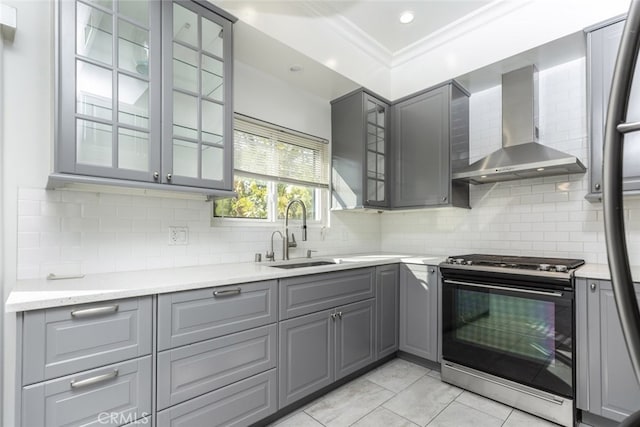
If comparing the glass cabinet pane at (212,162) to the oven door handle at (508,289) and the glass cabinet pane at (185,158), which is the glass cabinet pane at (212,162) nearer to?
the glass cabinet pane at (185,158)

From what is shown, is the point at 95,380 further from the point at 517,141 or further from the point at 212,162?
the point at 517,141

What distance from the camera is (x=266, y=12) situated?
7.25 ft

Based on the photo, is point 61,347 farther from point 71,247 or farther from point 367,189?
point 367,189

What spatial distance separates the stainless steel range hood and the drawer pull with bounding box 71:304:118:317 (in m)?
2.59

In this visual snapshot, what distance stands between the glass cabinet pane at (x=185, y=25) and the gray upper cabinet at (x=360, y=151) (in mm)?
1565

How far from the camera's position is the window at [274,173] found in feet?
8.48

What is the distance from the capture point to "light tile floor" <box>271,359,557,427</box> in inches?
77.2

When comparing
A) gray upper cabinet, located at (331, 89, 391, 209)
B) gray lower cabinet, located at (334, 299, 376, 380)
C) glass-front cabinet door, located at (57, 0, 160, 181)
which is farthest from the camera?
gray upper cabinet, located at (331, 89, 391, 209)

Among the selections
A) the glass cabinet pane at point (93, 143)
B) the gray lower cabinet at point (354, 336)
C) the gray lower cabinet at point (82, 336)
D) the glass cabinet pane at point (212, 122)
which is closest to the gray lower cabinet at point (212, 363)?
the gray lower cabinet at point (82, 336)

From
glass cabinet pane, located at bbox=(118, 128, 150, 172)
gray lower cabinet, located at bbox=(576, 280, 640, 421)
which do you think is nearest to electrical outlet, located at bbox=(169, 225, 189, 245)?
glass cabinet pane, located at bbox=(118, 128, 150, 172)

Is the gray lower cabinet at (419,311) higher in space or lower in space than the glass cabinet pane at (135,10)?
lower

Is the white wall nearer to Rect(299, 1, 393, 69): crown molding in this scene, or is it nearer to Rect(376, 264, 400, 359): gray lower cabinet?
Rect(376, 264, 400, 359): gray lower cabinet

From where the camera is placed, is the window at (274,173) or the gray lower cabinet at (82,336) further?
the window at (274,173)

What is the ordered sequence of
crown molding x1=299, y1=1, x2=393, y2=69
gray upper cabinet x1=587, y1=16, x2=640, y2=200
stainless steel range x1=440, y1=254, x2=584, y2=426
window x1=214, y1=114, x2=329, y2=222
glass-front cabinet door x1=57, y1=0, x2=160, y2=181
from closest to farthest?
glass-front cabinet door x1=57, y1=0, x2=160, y2=181 < stainless steel range x1=440, y1=254, x2=584, y2=426 < gray upper cabinet x1=587, y1=16, x2=640, y2=200 < crown molding x1=299, y1=1, x2=393, y2=69 < window x1=214, y1=114, x2=329, y2=222
